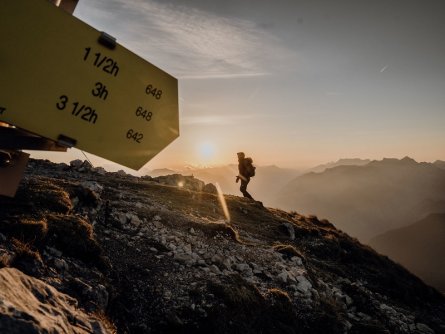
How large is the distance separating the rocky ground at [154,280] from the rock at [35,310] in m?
0.01

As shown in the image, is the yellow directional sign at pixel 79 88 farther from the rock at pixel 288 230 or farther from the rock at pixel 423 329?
the rock at pixel 288 230

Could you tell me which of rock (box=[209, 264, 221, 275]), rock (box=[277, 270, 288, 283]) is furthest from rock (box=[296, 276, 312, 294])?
rock (box=[209, 264, 221, 275])

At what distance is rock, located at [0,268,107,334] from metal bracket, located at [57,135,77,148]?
1.93m

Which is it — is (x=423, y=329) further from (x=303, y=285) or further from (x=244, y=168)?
(x=244, y=168)

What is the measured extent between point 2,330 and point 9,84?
2.18 meters

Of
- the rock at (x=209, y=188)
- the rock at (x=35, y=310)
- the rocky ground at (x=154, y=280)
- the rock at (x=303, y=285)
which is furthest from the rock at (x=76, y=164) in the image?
the rock at (x=35, y=310)

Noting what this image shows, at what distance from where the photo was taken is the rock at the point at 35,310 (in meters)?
2.79

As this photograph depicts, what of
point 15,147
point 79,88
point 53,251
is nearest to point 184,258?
point 53,251

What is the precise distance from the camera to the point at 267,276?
9.00 metres

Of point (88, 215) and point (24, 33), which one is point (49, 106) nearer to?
point (24, 33)

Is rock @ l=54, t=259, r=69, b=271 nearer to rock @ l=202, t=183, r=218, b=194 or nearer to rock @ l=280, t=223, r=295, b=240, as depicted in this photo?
rock @ l=280, t=223, r=295, b=240

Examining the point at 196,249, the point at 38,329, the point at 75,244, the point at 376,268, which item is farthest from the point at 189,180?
the point at 38,329

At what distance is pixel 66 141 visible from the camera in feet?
6.24

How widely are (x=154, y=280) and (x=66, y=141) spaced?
19.1ft
